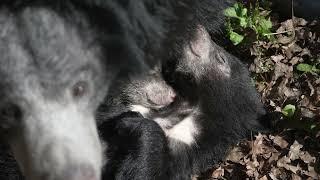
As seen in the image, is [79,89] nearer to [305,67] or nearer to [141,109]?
[141,109]

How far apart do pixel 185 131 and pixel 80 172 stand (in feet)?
→ 3.98

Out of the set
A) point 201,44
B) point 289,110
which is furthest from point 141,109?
point 289,110

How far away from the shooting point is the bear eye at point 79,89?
2689 mm

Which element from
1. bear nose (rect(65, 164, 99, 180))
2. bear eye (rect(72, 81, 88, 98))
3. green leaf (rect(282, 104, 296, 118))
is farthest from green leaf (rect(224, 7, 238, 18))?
bear nose (rect(65, 164, 99, 180))

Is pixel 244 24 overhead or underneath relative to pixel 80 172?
underneath

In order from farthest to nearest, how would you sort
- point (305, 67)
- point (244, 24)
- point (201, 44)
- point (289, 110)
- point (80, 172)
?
point (244, 24) → point (305, 67) → point (289, 110) → point (201, 44) → point (80, 172)

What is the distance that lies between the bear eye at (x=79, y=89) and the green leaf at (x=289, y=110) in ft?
4.86

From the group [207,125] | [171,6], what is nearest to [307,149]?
[207,125]

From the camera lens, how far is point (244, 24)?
424cm

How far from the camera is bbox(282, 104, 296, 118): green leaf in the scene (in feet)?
12.7

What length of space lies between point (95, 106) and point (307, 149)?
1.39 metres

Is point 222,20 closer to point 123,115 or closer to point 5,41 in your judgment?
point 123,115

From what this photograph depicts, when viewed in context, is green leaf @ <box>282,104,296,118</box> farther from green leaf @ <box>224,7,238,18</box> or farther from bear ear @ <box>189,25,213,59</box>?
green leaf @ <box>224,7,238,18</box>

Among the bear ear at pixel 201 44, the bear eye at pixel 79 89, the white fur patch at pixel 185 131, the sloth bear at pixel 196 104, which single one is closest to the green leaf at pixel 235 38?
the sloth bear at pixel 196 104
